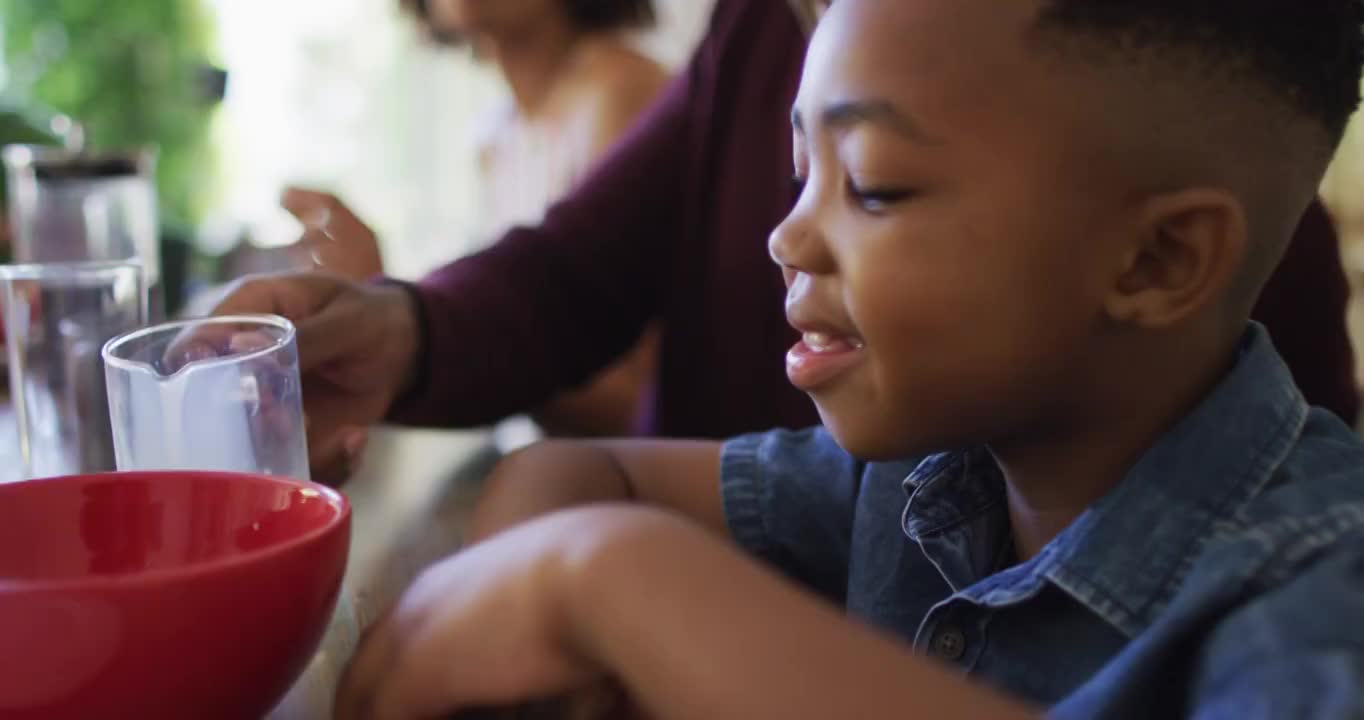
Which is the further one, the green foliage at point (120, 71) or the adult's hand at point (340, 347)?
the green foliage at point (120, 71)

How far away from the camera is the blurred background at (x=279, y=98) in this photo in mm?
2295

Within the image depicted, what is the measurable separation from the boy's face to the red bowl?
24 cm

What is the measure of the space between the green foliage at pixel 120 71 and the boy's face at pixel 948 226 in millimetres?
1853

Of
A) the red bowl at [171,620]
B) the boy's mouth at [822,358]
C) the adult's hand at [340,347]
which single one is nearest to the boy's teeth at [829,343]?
the boy's mouth at [822,358]

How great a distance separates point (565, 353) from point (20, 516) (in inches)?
23.3

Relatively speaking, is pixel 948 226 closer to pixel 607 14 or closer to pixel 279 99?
pixel 607 14

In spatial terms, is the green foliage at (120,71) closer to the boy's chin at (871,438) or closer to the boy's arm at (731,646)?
the boy's chin at (871,438)

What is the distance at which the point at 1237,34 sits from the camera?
52 cm

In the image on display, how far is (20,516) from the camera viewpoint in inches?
20.1

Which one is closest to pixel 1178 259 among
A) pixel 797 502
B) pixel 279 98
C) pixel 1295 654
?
pixel 1295 654

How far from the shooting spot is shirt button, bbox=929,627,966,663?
61cm

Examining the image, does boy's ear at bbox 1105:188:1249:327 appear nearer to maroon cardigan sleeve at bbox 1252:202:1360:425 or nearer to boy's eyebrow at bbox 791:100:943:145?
boy's eyebrow at bbox 791:100:943:145

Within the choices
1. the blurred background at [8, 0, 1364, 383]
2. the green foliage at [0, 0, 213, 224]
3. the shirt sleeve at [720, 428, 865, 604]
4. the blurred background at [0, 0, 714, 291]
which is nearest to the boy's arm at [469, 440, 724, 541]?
the shirt sleeve at [720, 428, 865, 604]

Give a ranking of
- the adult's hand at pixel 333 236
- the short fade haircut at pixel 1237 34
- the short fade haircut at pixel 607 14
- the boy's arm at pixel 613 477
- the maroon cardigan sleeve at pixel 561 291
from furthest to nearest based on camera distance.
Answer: the short fade haircut at pixel 607 14
the maroon cardigan sleeve at pixel 561 291
the adult's hand at pixel 333 236
the boy's arm at pixel 613 477
the short fade haircut at pixel 1237 34
